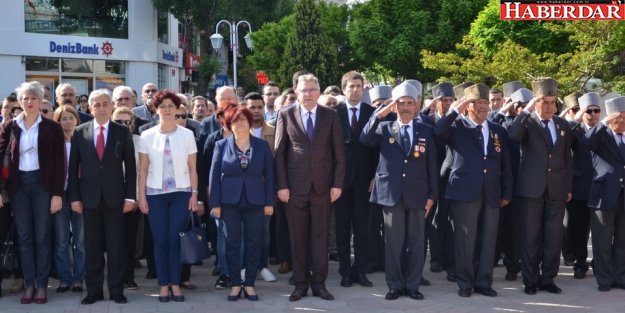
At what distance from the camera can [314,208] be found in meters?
7.50

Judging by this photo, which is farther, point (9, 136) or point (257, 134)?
point (257, 134)

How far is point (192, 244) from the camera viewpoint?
24.0 feet

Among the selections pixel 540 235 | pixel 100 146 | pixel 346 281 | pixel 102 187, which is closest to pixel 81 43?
pixel 100 146

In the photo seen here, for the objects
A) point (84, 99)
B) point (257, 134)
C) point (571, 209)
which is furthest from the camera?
point (84, 99)

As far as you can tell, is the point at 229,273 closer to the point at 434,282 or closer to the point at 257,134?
the point at 257,134

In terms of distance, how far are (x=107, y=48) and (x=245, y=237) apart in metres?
27.1

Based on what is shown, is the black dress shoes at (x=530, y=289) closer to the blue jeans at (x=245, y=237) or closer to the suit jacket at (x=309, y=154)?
the suit jacket at (x=309, y=154)

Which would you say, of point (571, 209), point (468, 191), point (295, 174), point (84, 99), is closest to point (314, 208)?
point (295, 174)

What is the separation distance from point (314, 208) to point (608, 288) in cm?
328

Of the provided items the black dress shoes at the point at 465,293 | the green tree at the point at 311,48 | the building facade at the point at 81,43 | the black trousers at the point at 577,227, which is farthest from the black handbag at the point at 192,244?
the green tree at the point at 311,48

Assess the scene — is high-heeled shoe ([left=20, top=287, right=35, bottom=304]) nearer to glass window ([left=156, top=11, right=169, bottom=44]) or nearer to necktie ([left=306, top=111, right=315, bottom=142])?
necktie ([left=306, top=111, right=315, bottom=142])

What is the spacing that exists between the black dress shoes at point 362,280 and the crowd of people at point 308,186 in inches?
0.5

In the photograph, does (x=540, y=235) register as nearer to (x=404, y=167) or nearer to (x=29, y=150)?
(x=404, y=167)

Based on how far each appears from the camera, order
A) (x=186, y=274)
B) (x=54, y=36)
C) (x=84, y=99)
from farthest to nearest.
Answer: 1. (x=54, y=36)
2. (x=84, y=99)
3. (x=186, y=274)
